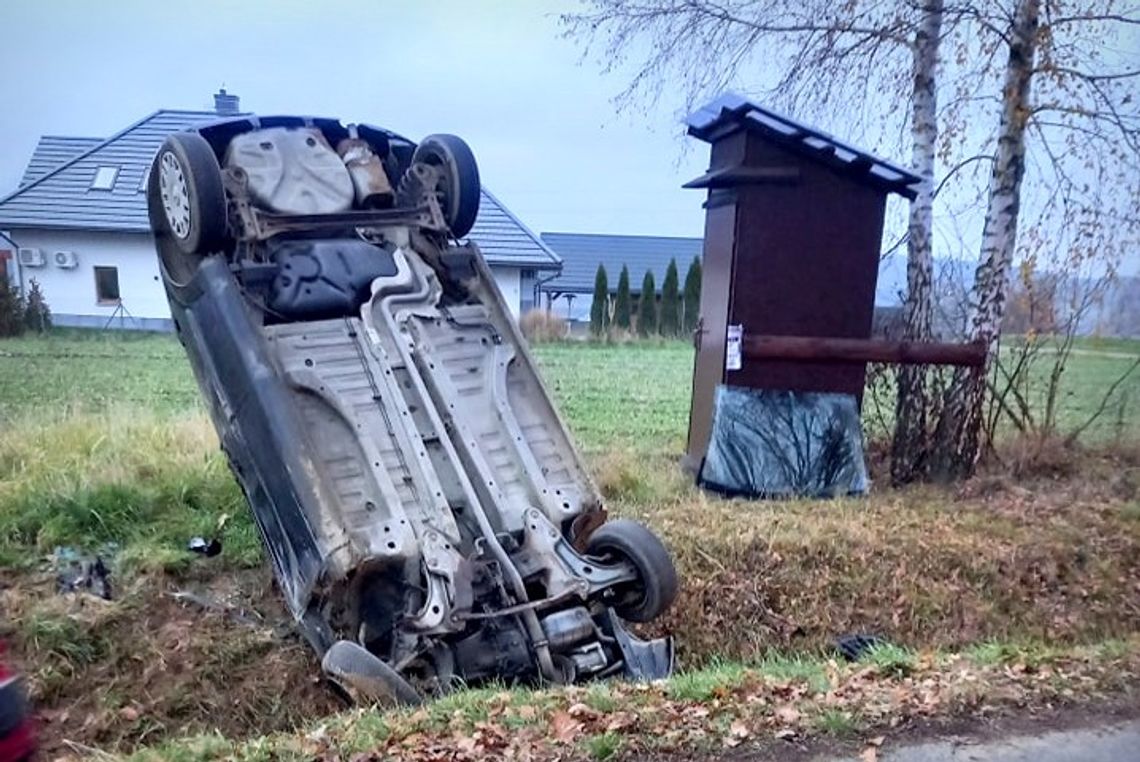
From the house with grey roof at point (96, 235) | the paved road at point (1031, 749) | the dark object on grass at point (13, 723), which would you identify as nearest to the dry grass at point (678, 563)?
the paved road at point (1031, 749)

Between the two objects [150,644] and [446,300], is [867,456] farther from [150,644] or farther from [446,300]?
[150,644]

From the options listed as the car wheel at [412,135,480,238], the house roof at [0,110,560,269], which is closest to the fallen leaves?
the car wheel at [412,135,480,238]

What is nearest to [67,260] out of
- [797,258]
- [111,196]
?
[111,196]

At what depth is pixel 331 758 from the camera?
8.41 ft

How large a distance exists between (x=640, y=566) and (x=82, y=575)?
310cm

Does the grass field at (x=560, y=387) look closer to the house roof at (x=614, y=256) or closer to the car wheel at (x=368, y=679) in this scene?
the car wheel at (x=368, y=679)

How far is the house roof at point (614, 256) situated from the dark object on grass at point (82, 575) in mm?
10603

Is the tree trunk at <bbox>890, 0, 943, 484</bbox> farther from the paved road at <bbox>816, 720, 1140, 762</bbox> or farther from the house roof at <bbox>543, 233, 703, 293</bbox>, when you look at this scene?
the house roof at <bbox>543, 233, 703, 293</bbox>

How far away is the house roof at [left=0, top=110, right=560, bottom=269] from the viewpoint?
923 centimetres

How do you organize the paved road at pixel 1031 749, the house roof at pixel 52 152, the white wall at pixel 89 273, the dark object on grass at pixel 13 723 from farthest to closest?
the house roof at pixel 52 152
the white wall at pixel 89 273
the paved road at pixel 1031 749
the dark object on grass at pixel 13 723

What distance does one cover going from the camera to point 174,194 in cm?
445

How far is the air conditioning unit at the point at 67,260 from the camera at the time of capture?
9.71 m

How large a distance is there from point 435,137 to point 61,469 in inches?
129

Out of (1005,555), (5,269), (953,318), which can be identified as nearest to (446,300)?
(1005,555)
